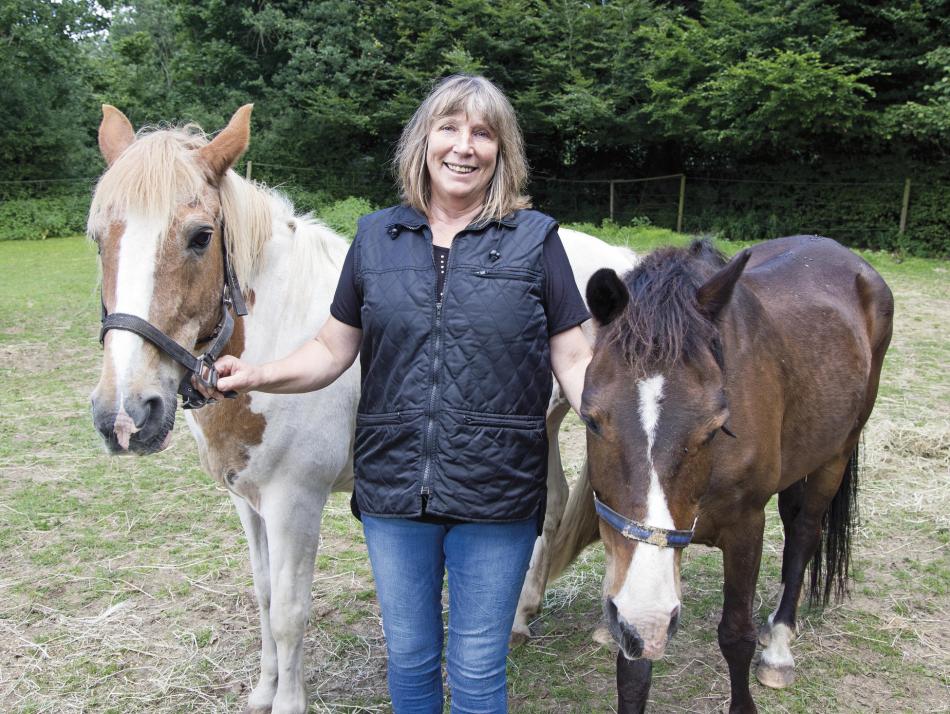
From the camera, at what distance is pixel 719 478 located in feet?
7.07

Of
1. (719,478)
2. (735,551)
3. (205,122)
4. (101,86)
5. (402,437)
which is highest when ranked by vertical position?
(101,86)

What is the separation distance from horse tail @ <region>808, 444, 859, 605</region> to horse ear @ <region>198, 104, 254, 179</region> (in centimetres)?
301

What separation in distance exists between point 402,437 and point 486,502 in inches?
10.7

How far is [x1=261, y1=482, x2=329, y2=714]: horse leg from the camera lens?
233 cm

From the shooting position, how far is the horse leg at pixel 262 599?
2.58 meters

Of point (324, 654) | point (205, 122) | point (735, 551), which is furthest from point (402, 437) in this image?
point (205, 122)

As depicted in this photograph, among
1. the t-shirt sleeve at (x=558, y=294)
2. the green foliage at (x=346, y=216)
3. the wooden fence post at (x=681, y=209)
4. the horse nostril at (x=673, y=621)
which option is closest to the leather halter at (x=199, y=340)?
the t-shirt sleeve at (x=558, y=294)

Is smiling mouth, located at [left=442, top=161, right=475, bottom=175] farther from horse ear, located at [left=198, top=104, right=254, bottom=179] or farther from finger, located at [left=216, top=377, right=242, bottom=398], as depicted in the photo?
finger, located at [left=216, top=377, right=242, bottom=398]

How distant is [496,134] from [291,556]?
1.53 m

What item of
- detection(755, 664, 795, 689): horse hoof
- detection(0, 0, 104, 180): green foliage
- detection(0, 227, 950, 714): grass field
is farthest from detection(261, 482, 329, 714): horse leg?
detection(0, 0, 104, 180): green foliage

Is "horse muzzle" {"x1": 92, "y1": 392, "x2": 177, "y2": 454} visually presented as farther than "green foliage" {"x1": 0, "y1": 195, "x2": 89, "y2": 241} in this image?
No

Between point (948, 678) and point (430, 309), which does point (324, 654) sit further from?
point (948, 678)

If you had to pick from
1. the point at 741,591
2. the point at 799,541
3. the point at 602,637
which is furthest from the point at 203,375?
the point at 799,541

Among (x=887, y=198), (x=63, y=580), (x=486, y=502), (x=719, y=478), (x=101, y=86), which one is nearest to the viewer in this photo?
(x=486, y=502)
